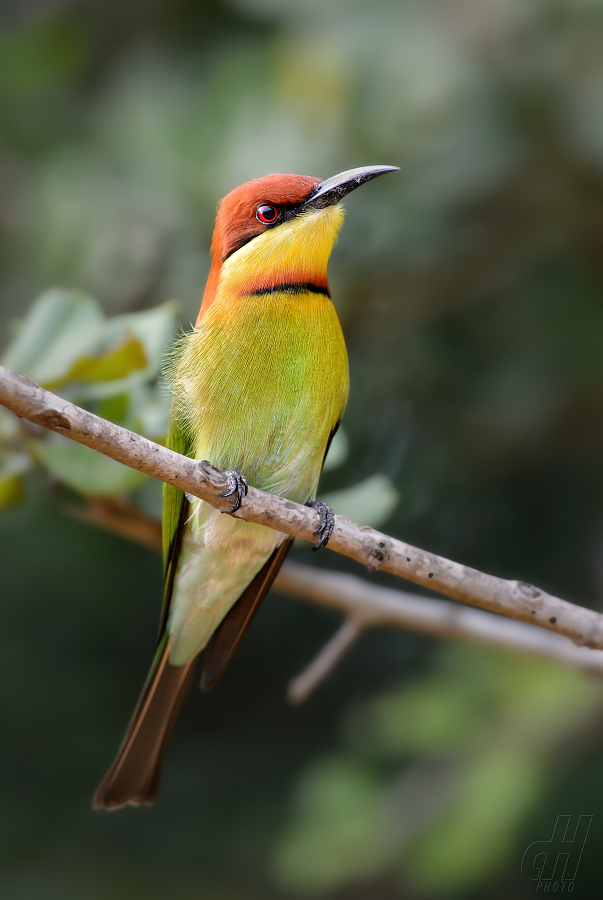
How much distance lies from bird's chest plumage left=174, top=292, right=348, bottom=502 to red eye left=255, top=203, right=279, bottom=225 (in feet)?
0.60

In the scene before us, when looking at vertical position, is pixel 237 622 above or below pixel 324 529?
below

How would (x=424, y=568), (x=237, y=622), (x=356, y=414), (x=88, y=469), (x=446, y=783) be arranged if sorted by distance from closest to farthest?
(x=424, y=568), (x=88, y=469), (x=237, y=622), (x=446, y=783), (x=356, y=414)

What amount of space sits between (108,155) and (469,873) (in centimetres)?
225

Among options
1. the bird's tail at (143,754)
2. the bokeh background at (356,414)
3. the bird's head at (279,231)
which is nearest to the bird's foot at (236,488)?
the bird's head at (279,231)

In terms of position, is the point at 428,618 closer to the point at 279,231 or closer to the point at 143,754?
the point at 143,754

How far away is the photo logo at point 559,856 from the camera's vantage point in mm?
2512

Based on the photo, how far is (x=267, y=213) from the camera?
2086mm

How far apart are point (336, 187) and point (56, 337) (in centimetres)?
66

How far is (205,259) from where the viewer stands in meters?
2.95

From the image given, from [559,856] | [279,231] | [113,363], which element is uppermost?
[279,231]

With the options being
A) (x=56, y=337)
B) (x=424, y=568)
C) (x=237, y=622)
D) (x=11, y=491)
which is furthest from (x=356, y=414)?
(x=424, y=568)

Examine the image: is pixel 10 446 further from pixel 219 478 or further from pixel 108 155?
pixel 108 155

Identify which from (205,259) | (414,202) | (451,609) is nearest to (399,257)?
(414,202)

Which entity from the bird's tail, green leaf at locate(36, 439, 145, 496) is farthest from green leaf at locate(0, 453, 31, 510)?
the bird's tail
